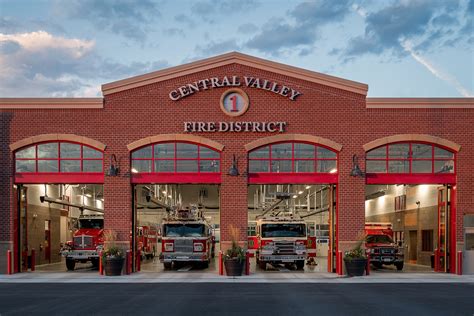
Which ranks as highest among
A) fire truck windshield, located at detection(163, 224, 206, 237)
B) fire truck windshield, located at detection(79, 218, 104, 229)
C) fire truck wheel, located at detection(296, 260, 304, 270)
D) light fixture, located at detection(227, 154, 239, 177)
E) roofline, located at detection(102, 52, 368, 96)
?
roofline, located at detection(102, 52, 368, 96)

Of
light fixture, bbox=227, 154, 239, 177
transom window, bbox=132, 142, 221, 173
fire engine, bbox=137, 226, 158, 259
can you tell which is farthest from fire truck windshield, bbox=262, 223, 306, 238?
fire engine, bbox=137, 226, 158, 259

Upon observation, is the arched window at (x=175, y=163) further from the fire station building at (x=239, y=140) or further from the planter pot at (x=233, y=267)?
the planter pot at (x=233, y=267)

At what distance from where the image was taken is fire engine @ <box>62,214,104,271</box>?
33.0 meters

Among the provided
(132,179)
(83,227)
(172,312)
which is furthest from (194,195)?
(172,312)

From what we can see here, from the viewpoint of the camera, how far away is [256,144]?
29.4 m

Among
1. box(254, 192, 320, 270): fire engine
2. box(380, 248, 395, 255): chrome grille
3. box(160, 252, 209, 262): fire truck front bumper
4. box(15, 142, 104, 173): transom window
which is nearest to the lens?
box(15, 142, 104, 173): transom window

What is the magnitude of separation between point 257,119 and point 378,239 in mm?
10303

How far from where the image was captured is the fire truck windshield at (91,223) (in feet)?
114

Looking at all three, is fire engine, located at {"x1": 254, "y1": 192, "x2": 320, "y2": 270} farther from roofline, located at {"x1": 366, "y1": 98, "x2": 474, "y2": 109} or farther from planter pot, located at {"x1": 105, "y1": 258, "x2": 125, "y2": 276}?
planter pot, located at {"x1": 105, "y1": 258, "x2": 125, "y2": 276}

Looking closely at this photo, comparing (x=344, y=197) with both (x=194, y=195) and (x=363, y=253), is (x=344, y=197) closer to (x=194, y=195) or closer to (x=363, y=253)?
(x=363, y=253)

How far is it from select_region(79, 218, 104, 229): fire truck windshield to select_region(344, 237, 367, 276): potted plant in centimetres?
1342

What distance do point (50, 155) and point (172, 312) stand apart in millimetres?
15291

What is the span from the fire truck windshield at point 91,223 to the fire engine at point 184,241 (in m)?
3.52

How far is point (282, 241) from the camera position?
3225 centimetres
